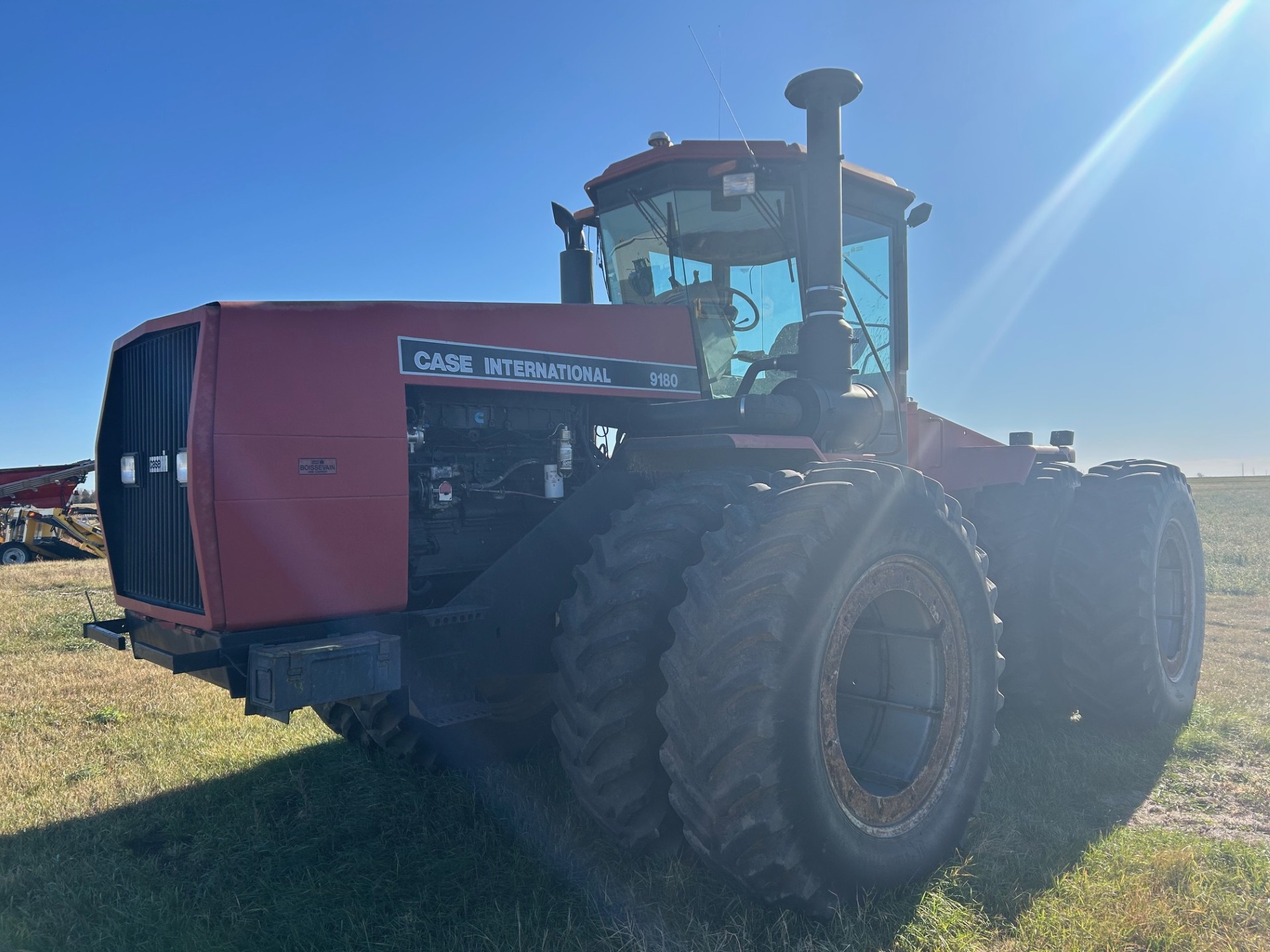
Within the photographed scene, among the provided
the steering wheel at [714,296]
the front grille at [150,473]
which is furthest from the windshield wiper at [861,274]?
the front grille at [150,473]

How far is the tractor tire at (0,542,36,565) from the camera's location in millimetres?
20359

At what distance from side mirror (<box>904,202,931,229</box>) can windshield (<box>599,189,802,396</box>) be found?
141 centimetres

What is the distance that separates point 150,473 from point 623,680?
2039mm

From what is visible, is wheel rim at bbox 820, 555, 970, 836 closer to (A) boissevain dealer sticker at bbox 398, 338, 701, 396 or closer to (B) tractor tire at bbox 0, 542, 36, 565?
(A) boissevain dealer sticker at bbox 398, 338, 701, 396

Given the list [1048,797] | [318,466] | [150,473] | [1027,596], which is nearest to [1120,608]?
[1027,596]

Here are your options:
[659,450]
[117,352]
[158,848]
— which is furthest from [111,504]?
→ [659,450]

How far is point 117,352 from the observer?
3.78m

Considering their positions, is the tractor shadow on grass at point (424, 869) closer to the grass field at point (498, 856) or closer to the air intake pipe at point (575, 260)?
the grass field at point (498, 856)

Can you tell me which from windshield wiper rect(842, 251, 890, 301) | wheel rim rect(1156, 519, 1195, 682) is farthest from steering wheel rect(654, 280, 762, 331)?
wheel rim rect(1156, 519, 1195, 682)

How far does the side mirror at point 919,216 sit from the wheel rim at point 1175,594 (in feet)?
8.74

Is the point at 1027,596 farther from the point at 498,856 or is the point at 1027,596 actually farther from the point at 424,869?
the point at 424,869

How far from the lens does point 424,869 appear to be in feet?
11.8

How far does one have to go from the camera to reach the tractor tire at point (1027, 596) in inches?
216

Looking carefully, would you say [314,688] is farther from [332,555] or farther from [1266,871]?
[1266,871]
